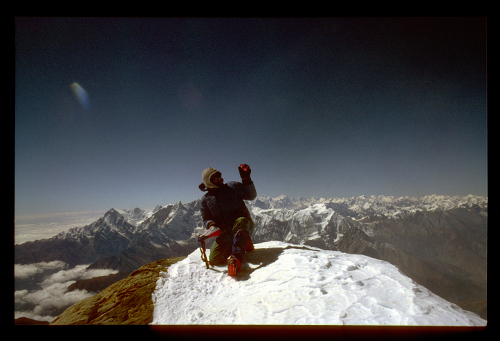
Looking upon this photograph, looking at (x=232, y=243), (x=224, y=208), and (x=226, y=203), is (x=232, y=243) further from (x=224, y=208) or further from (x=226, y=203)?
(x=226, y=203)

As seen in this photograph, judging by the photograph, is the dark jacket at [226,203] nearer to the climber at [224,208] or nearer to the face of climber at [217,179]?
the climber at [224,208]

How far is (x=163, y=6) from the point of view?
304 cm

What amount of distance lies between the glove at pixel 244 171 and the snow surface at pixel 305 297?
2230 millimetres

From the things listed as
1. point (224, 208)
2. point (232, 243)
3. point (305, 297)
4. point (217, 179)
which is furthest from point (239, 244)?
point (305, 297)

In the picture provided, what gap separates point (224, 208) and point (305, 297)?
2.87 m

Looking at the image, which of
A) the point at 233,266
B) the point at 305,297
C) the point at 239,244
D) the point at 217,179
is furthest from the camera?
the point at 217,179

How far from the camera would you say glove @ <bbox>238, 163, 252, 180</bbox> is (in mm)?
5327

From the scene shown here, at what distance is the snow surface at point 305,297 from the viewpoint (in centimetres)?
267

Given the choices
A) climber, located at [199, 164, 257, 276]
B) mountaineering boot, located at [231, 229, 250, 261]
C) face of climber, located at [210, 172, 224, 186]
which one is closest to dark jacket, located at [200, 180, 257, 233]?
climber, located at [199, 164, 257, 276]

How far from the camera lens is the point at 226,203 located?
17.2 ft

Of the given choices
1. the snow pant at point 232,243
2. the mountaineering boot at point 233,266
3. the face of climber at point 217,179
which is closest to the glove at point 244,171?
the face of climber at point 217,179
